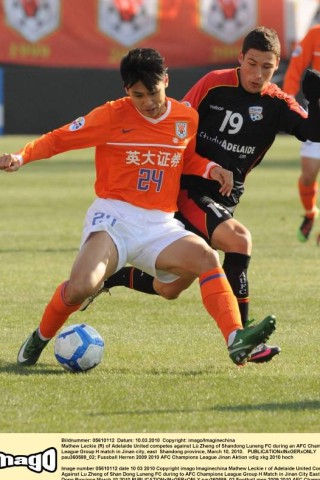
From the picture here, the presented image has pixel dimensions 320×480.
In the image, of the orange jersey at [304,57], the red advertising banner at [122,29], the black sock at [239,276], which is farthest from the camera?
the red advertising banner at [122,29]

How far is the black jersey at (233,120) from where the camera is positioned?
296 inches

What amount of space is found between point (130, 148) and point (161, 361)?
124 cm

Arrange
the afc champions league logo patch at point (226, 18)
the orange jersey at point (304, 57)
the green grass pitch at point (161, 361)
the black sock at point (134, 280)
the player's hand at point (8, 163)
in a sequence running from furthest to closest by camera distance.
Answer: the afc champions league logo patch at point (226, 18)
the orange jersey at point (304, 57)
the black sock at point (134, 280)
the player's hand at point (8, 163)
the green grass pitch at point (161, 361)

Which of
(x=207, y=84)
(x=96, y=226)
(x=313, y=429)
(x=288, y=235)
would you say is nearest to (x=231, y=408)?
(x=313, y=429)

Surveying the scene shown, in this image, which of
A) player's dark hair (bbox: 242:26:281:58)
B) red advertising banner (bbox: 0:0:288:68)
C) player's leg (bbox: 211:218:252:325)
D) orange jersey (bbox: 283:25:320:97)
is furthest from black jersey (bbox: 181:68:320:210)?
→ red advertising banner (bbox: 0:0:288:68)

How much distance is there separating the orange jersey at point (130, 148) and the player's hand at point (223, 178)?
0.22 m

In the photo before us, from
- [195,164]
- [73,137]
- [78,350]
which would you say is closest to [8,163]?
[73,137]

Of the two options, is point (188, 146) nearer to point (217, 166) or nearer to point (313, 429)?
point (217, 166)

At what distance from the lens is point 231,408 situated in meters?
5.80

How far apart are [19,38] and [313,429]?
78.8ft

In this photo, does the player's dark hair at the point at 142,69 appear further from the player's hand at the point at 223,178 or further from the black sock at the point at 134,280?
the black sock at the point at 134,280

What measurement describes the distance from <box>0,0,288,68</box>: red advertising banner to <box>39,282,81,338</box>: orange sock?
73.0 feet

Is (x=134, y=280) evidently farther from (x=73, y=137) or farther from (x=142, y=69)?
(x=142, y=69)

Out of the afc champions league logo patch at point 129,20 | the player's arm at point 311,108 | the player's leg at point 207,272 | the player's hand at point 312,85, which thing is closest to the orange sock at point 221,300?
the player's leg at point 207,272
